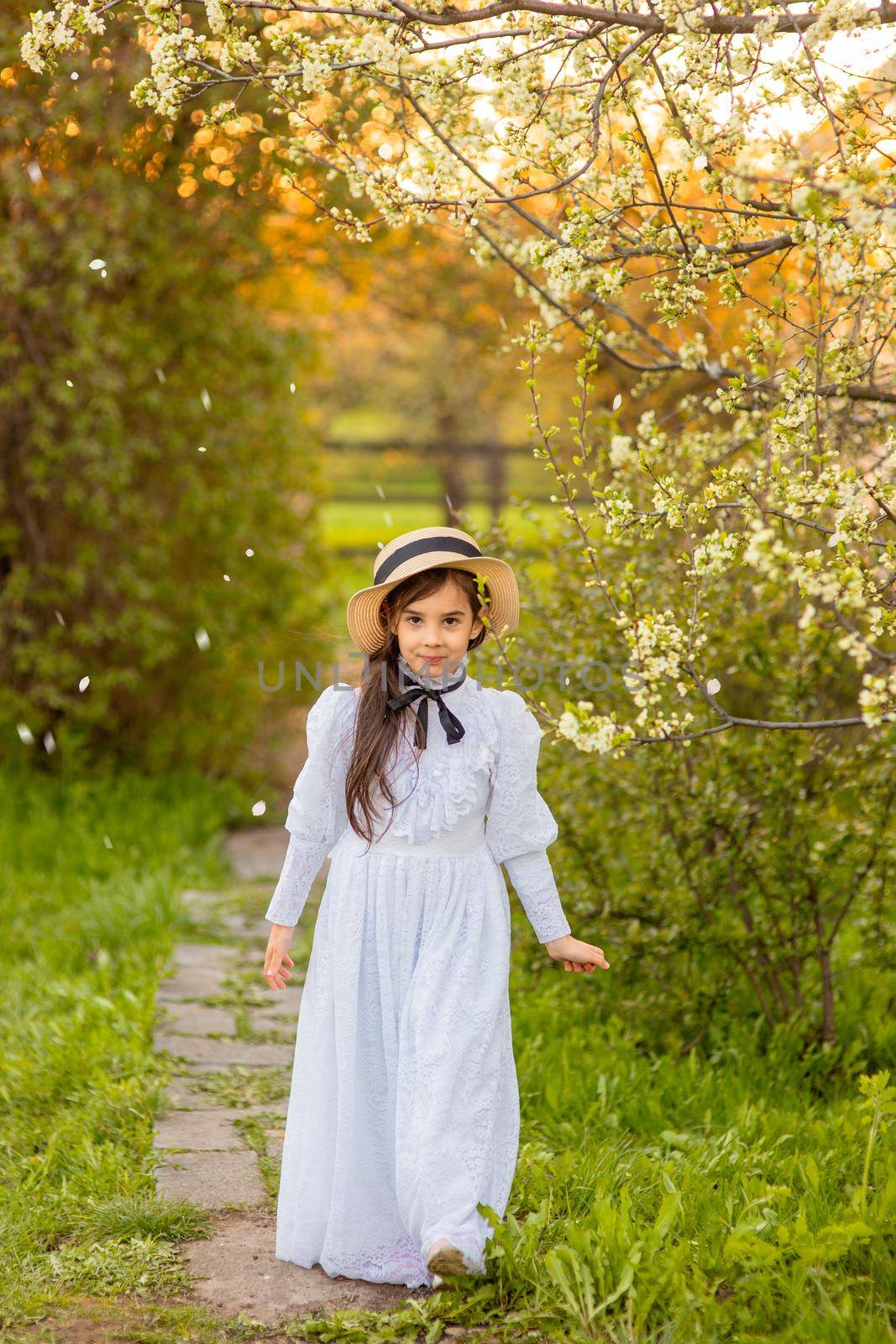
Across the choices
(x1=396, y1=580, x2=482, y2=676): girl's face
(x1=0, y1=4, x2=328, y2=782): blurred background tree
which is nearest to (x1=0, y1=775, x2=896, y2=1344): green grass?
(x1=396, y1=580, x2=482, y2=676): girl's face

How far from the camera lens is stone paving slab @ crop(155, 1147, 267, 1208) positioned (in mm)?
3084

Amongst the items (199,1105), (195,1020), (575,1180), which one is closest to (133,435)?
(195,1020)

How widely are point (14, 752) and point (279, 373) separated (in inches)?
99.7

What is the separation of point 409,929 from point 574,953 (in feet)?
1.18

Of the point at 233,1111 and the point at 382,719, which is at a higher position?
the point at 382,719

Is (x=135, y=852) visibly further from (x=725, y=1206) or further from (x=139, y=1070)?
(x=725, y=1206)

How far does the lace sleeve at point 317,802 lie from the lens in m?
2.82

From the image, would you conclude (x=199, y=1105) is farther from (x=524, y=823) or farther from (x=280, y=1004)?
(x=524, y=823)

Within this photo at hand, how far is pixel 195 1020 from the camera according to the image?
4.36 m

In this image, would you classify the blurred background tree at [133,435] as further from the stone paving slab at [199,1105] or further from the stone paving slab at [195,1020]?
the stone paving slab at [199,1105]

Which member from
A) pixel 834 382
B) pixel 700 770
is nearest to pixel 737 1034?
pixel 700 770

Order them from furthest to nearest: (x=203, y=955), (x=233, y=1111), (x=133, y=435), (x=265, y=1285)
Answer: (x=133, y=435) < (x=203, y=955) < (x=233, y=1111) < (x=265, y=1285)

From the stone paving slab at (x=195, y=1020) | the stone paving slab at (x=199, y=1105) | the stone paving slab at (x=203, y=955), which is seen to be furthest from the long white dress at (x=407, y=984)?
the stone paving slab at (x=203, y=955)

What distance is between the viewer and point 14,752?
689cm
